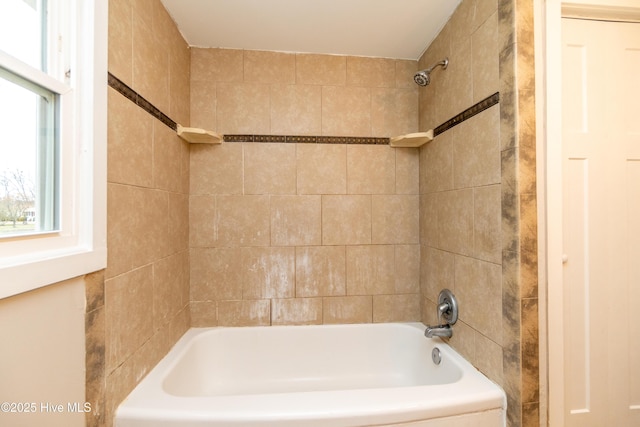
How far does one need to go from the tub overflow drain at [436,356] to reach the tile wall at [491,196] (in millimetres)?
115

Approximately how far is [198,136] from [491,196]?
1.57 metres

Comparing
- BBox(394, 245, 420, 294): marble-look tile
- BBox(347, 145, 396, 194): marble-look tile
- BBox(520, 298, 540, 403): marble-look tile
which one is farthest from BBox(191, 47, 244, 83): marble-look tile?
BBox(520, 298, 540, 403): marble-look tile

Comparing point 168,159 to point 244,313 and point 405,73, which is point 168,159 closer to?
point 244,313

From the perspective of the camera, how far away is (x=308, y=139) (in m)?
1.81

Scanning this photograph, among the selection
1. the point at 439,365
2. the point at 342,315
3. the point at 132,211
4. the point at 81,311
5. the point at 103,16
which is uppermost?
the point at 103,16

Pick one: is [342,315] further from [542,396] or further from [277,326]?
[542,396]

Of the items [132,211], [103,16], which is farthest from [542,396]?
[103,16]

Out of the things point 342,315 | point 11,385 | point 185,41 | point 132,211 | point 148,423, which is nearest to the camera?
point 11,385

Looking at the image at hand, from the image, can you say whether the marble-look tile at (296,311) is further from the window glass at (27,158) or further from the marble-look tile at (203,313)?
the window glass at (27,158)

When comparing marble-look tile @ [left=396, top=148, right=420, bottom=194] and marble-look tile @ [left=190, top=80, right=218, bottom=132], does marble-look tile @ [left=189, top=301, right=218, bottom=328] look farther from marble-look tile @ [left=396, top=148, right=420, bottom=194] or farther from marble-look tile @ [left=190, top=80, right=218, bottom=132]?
marble-look tile @ [left=396, top=148, right=420, bottom=194]

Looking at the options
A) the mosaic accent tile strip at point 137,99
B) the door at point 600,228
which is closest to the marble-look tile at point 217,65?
the mosaic accent tile strip at point 137,99

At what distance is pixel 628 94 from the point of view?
3.66ft

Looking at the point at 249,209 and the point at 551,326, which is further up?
the point at 249,209

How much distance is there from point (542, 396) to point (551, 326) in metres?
0.26
